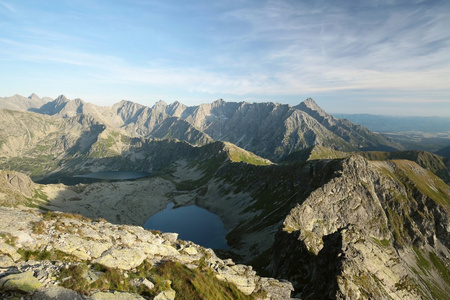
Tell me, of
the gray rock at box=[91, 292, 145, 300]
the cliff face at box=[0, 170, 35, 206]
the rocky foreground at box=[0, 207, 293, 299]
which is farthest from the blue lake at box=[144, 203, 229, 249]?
the gray rock at box=[91, 292, 145, 300]

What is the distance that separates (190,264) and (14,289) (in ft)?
59.9

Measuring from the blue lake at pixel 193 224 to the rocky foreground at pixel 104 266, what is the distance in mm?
85826

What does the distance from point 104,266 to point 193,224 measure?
133 metres

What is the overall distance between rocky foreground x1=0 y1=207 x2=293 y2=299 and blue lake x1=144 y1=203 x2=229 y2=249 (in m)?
85.8

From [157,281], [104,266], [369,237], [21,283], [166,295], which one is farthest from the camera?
[369,237]

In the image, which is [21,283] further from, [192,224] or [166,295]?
[192,224]

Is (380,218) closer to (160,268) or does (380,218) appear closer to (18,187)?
(160,268)

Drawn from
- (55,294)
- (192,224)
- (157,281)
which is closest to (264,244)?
(192,224)

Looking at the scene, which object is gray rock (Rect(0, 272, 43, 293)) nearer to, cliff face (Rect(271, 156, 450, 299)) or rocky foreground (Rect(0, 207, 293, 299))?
rocky foreground (Rect(0, 207, 293, 299))

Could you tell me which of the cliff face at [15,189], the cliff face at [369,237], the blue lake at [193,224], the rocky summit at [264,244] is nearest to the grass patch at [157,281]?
the rocky summit at [264,244]

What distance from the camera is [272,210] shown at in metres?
121

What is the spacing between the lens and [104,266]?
22750 millimetres

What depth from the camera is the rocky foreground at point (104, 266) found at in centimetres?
1788

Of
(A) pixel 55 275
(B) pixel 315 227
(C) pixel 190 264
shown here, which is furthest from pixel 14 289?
(B) pixel 315 227
